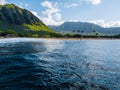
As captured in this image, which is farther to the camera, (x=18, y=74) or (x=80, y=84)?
(x=18, y=74)

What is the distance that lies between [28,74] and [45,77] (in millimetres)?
2469

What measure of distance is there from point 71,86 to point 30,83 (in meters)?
4.35

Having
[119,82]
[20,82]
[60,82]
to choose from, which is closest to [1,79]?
[20,82]

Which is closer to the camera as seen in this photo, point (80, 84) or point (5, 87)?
point (5, 87)

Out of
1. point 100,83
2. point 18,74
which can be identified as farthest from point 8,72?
point 100,83

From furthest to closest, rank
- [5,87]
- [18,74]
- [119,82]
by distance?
1. [18,74]
2. [119,82]
3. [5,87]

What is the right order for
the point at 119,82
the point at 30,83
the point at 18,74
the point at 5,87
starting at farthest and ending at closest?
the point at 18,74 < the point at 119,82 < the point at 30,83 < the point at 5,87

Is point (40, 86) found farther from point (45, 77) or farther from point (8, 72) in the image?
point (8, 72)

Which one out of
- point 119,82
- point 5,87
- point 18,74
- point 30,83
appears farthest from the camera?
point 18,74

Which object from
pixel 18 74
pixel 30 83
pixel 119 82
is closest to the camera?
pixel 30 83

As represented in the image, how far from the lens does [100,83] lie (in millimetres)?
22203

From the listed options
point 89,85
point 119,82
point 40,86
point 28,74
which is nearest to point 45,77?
point 28,74

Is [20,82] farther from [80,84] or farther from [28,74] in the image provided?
[80,84]

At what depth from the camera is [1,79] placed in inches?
872
